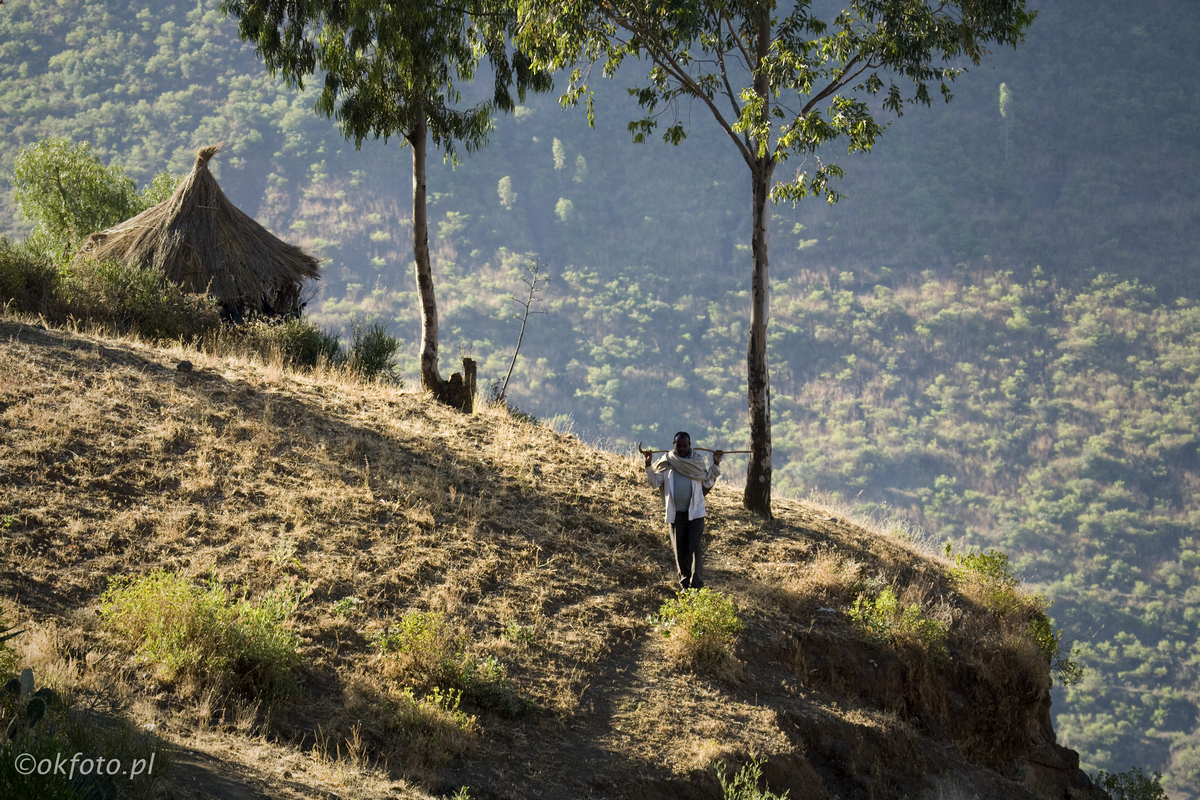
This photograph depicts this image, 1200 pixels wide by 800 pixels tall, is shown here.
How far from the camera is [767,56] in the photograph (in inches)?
420

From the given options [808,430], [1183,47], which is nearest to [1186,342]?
[808,430]

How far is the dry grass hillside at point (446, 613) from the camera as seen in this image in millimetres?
5699

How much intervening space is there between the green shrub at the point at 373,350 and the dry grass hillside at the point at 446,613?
440 centimetres

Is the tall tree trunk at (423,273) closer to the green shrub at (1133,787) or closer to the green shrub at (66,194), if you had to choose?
the green shrub at (1133,787)

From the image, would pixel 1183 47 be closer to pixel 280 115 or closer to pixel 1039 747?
pixel 280 115

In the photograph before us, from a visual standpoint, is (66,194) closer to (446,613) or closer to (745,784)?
(446,613)

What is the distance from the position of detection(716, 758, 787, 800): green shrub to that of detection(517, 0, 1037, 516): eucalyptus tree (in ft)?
16.5

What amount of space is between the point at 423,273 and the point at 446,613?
7.01 metres

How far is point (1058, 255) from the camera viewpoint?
14550 cm

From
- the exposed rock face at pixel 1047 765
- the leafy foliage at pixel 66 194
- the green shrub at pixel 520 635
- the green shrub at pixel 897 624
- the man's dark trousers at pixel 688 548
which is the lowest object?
Answer: the exposed rock face at pixel 1047 765

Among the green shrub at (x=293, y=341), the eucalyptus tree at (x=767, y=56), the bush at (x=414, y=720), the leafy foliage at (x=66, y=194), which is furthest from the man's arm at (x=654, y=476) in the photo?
the leafy foliage at (x=66, y=194)

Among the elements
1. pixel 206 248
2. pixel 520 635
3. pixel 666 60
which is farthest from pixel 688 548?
pixel 206 248

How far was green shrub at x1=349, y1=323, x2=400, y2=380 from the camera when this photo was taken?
16.8 m

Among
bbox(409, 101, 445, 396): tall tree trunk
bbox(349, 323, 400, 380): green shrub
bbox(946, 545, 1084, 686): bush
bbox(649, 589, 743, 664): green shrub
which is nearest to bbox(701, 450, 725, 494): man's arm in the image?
bbox(649, 589, 743, 664): green shrub
